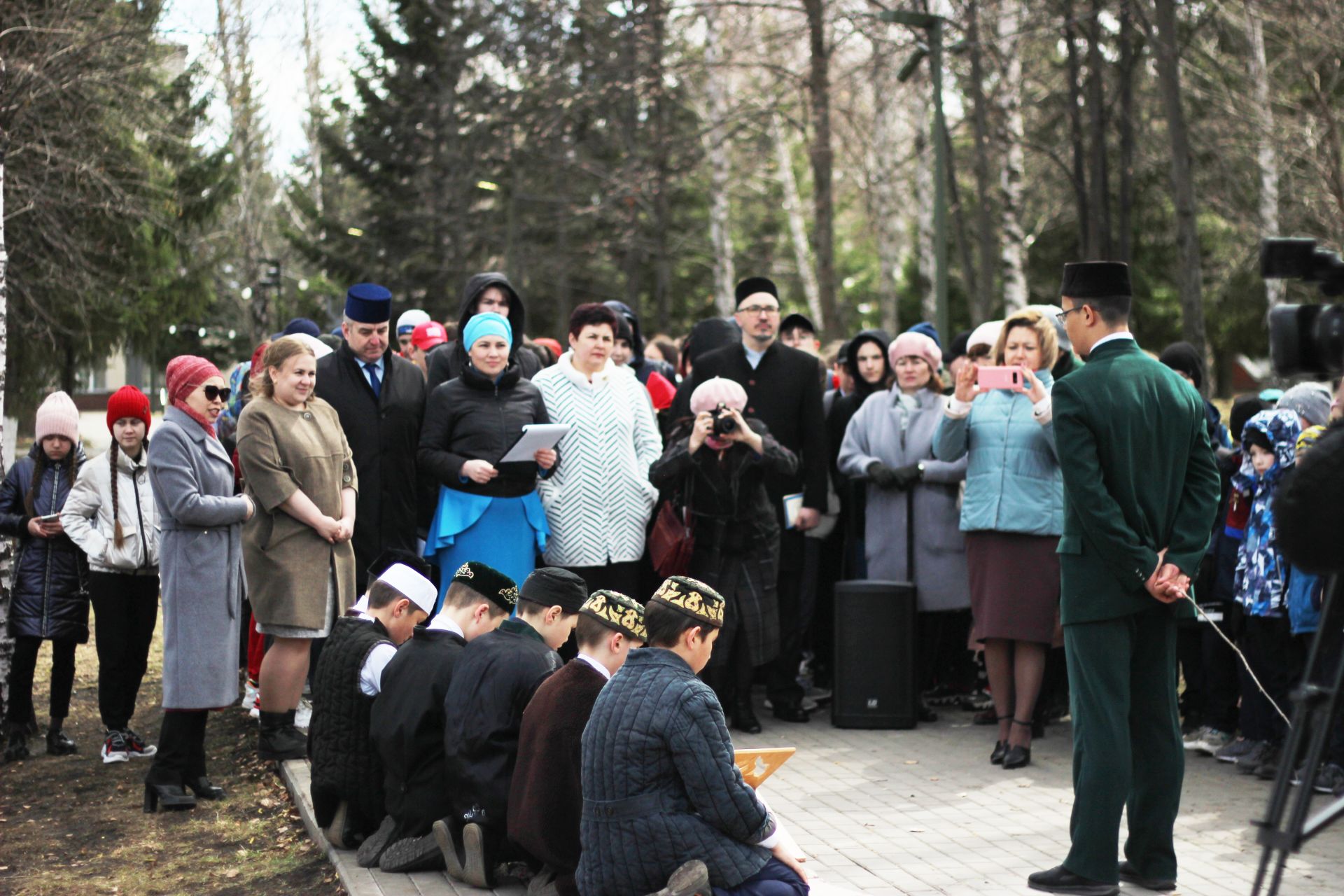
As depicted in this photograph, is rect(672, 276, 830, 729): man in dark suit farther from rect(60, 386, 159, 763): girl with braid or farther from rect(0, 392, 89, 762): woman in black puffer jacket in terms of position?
rect(0, 392, 89, 762): woman in black puffer jacket

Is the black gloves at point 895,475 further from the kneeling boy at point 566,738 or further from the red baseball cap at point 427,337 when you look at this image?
the red baseball cap at point 427,337

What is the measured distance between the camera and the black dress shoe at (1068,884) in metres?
5.41

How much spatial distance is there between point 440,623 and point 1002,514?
333 cm

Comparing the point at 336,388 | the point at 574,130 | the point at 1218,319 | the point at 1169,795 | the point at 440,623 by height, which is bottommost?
the point at 1169,795

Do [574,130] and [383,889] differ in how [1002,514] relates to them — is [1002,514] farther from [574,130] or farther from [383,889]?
[574,130]

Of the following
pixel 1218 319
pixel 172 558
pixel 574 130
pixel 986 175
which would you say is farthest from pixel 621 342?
pixel 1218 319

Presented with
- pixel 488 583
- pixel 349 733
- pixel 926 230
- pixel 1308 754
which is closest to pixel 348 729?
pixel 349 733

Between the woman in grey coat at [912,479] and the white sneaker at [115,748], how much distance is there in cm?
442

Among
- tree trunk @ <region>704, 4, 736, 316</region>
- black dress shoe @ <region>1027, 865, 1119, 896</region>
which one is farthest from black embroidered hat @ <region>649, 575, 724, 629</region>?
tree trunk @ <region>704, 4, 736, 316</region>

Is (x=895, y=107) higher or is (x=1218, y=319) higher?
(x=895, y=107)

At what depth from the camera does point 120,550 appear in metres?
7.85

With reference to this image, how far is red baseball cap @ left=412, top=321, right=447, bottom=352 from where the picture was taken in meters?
11.4

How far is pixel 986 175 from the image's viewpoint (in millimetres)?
21000

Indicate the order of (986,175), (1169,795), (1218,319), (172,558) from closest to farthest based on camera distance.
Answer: (1169,795) < (172,558) < (986,175) < (1218,319)
